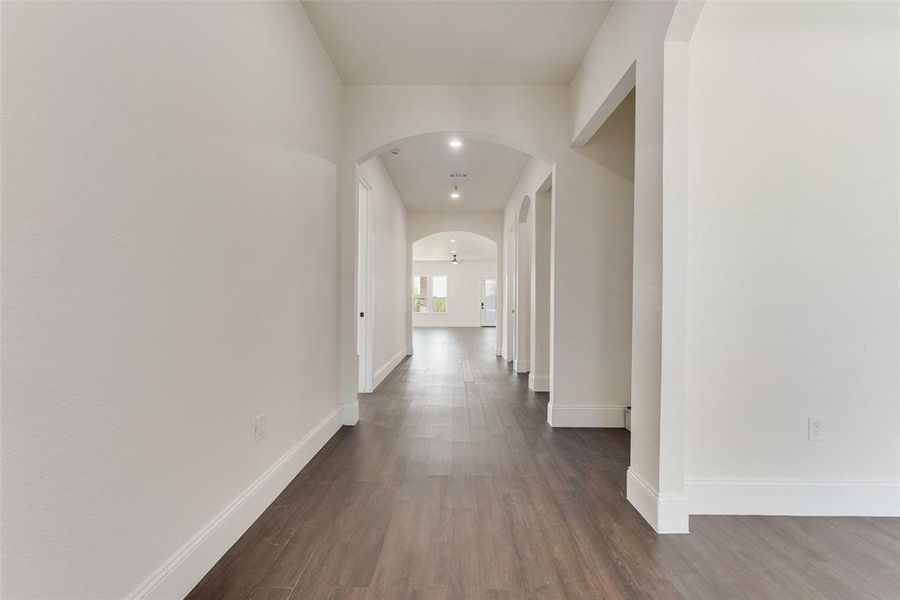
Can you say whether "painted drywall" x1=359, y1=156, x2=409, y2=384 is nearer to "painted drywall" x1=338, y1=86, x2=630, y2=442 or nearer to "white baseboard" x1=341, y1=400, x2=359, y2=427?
"painted drywall" x1=338, y1=86, x2=630, y2=442

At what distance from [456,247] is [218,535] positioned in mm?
11580

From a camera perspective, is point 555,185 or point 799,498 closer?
point 799,498

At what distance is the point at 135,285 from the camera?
1.21 meters

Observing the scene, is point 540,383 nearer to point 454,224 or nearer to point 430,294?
point 454,224

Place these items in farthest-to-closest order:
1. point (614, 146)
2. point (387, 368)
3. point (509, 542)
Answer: point (387, 368) → point (614, 146) → point (509, 542)

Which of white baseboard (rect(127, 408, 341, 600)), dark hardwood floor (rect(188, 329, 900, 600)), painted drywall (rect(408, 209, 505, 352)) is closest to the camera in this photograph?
white baseboard (rect(127, 408, 341, 600))

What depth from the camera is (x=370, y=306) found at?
183 inches

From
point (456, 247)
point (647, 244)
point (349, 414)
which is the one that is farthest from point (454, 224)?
point (647, 244)

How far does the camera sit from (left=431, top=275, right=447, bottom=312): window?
1561 centimetres

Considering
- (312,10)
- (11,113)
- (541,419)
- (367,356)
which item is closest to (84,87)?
(11,113)

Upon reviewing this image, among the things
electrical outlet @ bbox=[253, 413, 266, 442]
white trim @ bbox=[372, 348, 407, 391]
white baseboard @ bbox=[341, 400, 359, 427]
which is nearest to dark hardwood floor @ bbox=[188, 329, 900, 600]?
electrical outlet @ bbox=[253, 413, 266, 442]

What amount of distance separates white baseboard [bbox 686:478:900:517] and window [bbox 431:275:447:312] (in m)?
13.7

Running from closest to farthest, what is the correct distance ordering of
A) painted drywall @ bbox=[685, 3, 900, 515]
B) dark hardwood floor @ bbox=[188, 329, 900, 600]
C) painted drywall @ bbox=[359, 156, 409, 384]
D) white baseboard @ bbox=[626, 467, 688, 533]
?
1. dark hardwood floor @ bbox=[188, 329, 900, 600]
2. white baseboard @ bbox=[626, 467, 688, 533]
3. painted drywall @ bbox=[685, 3, 900, 515]
4. painted drywall @ bbox=[359, 156, 409, 384]

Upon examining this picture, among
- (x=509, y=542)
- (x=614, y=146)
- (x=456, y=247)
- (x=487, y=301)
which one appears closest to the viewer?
(x=509, y=542)
